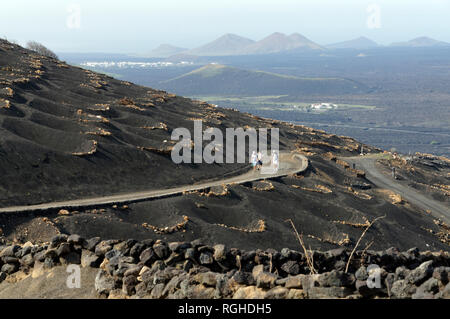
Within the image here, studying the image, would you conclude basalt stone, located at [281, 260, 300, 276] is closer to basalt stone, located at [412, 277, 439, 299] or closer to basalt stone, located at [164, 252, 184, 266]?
basalt stone, located at [164, 252, 184, 266]

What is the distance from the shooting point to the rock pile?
12.0 meters

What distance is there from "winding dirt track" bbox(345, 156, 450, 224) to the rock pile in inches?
1654

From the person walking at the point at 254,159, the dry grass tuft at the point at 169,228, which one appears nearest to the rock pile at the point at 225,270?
the dry grass tuft at the point at 169,228

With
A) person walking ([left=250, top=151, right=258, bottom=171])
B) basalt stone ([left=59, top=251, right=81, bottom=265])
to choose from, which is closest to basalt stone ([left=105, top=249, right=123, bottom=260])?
basalt stone ([left=59, top=251, right=81, bottom=265])

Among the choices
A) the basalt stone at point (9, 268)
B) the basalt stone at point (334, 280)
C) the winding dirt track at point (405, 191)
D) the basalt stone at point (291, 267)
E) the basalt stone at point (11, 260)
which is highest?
the basalt stone at point (334, 280)

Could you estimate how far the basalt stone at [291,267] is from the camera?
15633 millimetres

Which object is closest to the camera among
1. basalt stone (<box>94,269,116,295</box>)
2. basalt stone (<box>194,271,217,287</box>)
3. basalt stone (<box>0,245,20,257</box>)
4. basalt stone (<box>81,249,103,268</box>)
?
basalt stone (<box>194,271,217,287</box>)

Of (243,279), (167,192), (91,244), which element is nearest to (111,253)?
(91,244)

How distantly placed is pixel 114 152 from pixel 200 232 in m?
14.8

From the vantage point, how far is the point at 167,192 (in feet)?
129

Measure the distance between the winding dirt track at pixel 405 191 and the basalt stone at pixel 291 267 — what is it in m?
42.5

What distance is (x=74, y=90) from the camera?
67.8m

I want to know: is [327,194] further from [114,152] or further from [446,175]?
[446,175]

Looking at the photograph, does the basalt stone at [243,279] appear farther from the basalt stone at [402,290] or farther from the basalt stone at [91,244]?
the basalt stone at [91,244]
